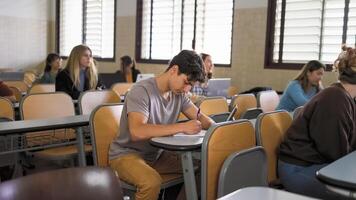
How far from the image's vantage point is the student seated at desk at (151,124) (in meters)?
2.07

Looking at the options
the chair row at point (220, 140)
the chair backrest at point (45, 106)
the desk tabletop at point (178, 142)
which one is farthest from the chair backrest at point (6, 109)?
the desk tabletop at point (178, 142)

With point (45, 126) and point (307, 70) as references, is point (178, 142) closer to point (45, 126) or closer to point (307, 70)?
point (45, 126)

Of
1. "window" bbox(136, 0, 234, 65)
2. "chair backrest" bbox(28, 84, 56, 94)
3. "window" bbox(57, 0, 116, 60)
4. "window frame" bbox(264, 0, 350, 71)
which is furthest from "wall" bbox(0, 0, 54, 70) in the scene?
"window frame" bbox(264, 0, 350, 71)

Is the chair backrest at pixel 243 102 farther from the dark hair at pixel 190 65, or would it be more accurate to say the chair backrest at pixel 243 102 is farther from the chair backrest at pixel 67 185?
the chair backrest at pixel 67 185

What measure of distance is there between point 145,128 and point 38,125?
715mm

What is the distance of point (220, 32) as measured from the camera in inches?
236

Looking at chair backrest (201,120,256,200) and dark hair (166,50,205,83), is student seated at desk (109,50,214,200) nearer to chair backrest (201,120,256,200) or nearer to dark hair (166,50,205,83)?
dark hair (166,50,205,83)

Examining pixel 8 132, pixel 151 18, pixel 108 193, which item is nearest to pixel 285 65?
pixel 151 18

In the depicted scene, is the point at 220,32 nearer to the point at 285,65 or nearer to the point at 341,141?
the point at 285,65

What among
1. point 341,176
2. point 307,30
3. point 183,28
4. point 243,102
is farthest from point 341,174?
point 183,28

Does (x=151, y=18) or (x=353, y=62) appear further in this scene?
(x=151, y=18)

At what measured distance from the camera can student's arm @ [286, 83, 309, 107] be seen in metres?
3.68

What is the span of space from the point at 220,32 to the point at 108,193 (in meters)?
5.04

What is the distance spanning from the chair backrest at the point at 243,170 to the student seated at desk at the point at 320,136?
0.58ft
